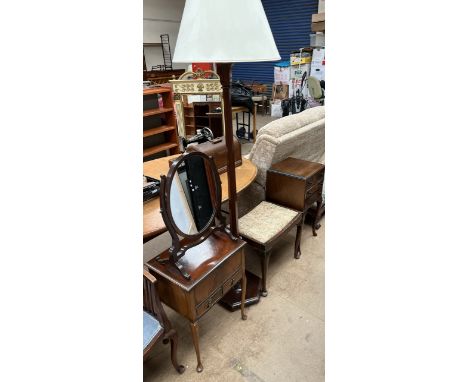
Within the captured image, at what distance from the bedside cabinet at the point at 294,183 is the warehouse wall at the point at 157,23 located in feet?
24.6

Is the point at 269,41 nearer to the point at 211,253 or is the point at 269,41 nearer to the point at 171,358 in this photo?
the point at 211,253

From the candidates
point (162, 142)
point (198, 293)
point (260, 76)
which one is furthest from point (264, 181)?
point (260, 76)

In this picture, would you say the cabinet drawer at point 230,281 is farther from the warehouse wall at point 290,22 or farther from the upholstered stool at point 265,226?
the warehouse wall at point 290,22

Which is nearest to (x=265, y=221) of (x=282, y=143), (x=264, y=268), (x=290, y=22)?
(x=264, y=268)

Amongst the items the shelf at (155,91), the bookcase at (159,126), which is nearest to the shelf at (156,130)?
the bookcase at (159,126)

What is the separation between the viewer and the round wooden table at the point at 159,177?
1.43 m

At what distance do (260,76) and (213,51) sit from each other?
24.6 feet

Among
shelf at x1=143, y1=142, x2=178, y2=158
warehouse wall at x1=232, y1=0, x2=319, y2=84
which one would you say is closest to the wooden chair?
shelf at x1=143, y1=142, x2=178, y2=158

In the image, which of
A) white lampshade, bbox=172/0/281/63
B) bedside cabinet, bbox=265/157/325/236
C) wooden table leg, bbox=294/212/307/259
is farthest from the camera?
wooden table leg, bbox=294/212/307/259

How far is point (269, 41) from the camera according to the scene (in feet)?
3.57

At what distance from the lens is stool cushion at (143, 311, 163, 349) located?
1.22 m

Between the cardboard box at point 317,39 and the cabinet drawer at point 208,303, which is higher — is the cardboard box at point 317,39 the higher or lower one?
the higher one

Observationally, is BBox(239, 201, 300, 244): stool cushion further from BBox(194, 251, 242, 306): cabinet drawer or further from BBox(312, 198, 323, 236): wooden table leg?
BBox(312, 198, 323, 236): wooden table leg

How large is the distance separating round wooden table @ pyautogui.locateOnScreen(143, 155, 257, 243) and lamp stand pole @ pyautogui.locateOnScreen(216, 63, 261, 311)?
17 cm
